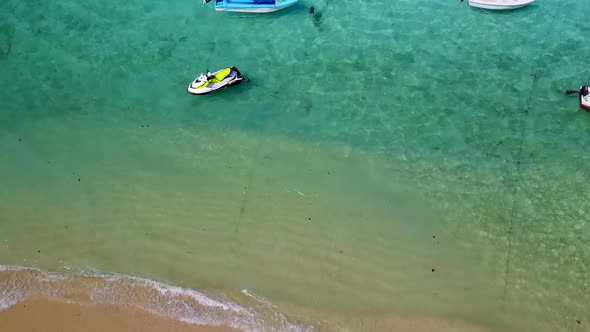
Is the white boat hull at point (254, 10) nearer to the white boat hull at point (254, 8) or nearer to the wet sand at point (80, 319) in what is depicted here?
the white boat hull at point (254, 8)

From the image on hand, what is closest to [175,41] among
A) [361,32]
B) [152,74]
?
[152,74]

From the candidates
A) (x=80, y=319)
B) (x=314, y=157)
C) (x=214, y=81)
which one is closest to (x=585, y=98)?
(x=314, y=157)

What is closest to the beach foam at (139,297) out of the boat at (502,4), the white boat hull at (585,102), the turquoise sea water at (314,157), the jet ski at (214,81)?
the turquoise sea water at (314,157)

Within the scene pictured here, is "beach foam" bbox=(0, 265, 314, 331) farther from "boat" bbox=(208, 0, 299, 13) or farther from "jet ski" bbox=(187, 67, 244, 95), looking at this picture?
"boat" bbox=(208, 0, 299, 13)

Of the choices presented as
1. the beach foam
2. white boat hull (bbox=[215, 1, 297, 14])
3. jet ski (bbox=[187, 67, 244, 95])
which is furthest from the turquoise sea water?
jet ski (bbox=[187, 67, 244, 95])

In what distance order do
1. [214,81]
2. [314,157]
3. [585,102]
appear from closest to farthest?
[314,157], [585,102], [214,81]

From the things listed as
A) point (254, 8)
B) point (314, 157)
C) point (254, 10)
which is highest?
point (254, 8)

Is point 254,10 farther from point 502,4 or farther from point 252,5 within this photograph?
point 502,4
